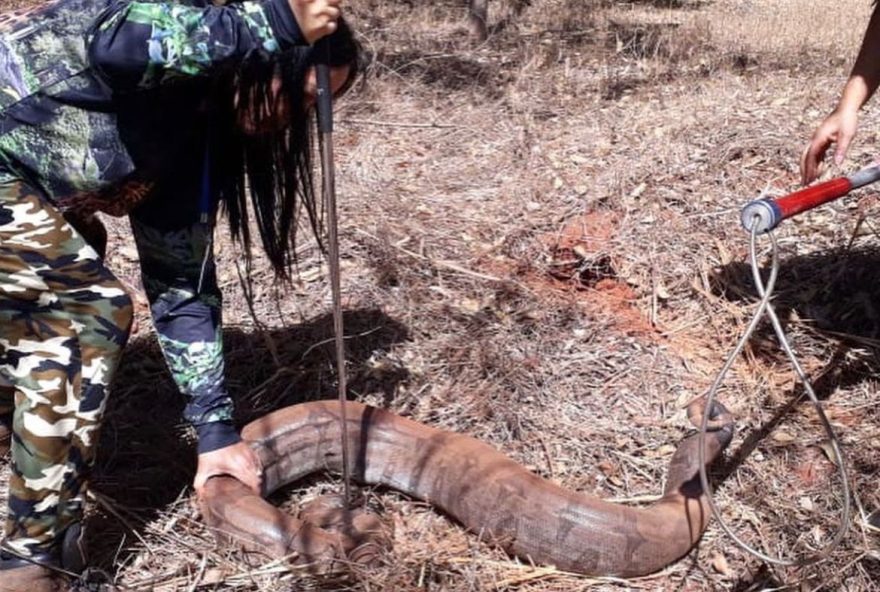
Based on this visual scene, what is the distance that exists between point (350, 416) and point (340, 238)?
58.6 inches

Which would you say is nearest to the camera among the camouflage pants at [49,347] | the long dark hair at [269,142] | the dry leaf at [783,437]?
the camouflage pants at [49,347]

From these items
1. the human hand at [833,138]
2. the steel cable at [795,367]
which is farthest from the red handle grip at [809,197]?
the human hand at [833,138]

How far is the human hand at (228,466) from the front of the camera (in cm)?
271

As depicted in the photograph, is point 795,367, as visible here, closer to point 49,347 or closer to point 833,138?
point 833,138

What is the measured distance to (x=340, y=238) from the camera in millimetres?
4367

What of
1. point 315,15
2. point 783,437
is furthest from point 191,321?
point 783,437

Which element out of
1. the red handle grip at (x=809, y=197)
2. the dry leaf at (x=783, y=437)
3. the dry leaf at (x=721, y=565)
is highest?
the red handle grip at (x=809, y=197)

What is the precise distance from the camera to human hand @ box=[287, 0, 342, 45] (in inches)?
74.0

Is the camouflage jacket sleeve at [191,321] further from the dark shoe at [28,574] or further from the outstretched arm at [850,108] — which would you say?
the outstretched arm at [850,108]

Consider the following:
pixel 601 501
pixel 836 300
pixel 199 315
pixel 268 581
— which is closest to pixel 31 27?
pixel 199 315

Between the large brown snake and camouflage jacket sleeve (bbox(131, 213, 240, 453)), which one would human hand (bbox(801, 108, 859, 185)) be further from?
camouflage jacket sleeve (bbox(131, 213, 240, 453))

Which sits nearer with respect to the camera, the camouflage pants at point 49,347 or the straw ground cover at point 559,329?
the camouflage pants at point 49,347

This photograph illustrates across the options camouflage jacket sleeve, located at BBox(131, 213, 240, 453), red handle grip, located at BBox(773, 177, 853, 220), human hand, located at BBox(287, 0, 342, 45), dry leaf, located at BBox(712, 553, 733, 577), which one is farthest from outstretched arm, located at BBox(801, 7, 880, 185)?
camouflage jacket sleeve, located at BBox(131, 213, 240, 453)

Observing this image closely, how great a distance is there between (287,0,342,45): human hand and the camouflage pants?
2.58ft
